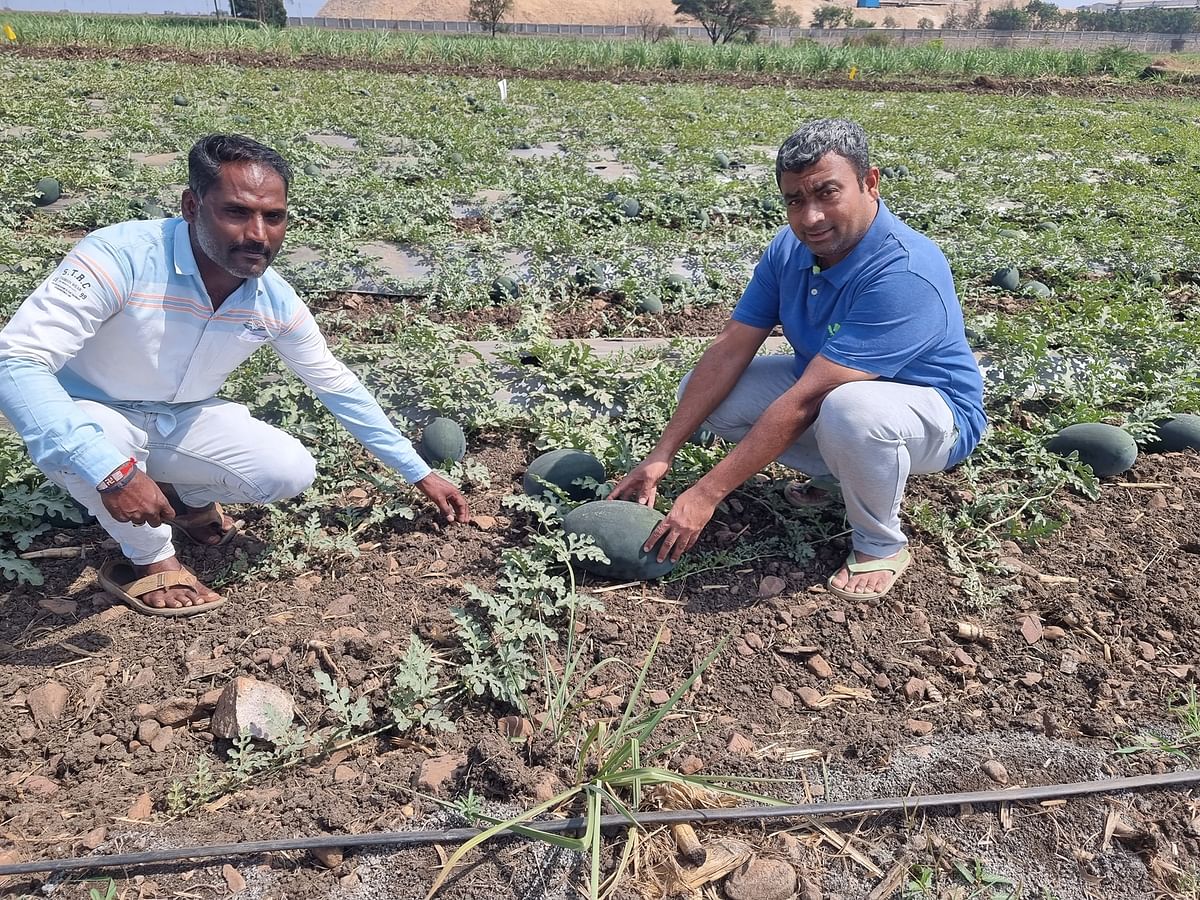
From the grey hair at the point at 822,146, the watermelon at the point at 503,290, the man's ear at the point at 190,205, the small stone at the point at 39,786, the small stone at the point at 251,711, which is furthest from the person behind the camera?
the watermelon at the point at 503,290

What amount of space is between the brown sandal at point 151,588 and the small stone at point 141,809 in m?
0.83

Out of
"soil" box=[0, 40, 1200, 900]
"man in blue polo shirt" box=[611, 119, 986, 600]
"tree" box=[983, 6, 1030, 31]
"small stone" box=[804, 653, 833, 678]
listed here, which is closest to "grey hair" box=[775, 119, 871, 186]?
"man in blue polo shirt" box=[611, 119, 986, 600]

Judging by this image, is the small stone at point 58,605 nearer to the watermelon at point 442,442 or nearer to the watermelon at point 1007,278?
the watermelon at point 442,442

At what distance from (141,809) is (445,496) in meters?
1.53

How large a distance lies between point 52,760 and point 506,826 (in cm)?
148

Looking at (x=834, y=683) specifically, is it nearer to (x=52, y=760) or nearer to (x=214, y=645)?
(x=214, y=645)

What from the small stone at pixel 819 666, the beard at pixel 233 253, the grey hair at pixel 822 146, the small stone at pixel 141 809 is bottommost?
the small stone at pixel 819 666

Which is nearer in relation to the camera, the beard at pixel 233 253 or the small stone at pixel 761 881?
the small stone at pixel 761 881

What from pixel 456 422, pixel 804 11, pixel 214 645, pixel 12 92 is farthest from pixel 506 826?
pixel 804 11

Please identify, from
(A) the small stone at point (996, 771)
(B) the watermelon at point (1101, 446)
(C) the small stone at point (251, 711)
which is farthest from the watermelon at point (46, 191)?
(A) the small stone at point (996, 771)

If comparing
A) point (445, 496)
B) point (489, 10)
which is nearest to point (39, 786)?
point (445, 496)

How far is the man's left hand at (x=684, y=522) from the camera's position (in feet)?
10.1

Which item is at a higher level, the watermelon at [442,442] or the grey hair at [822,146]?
the grey hair at [822,146]

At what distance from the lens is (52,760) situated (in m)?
2.55
